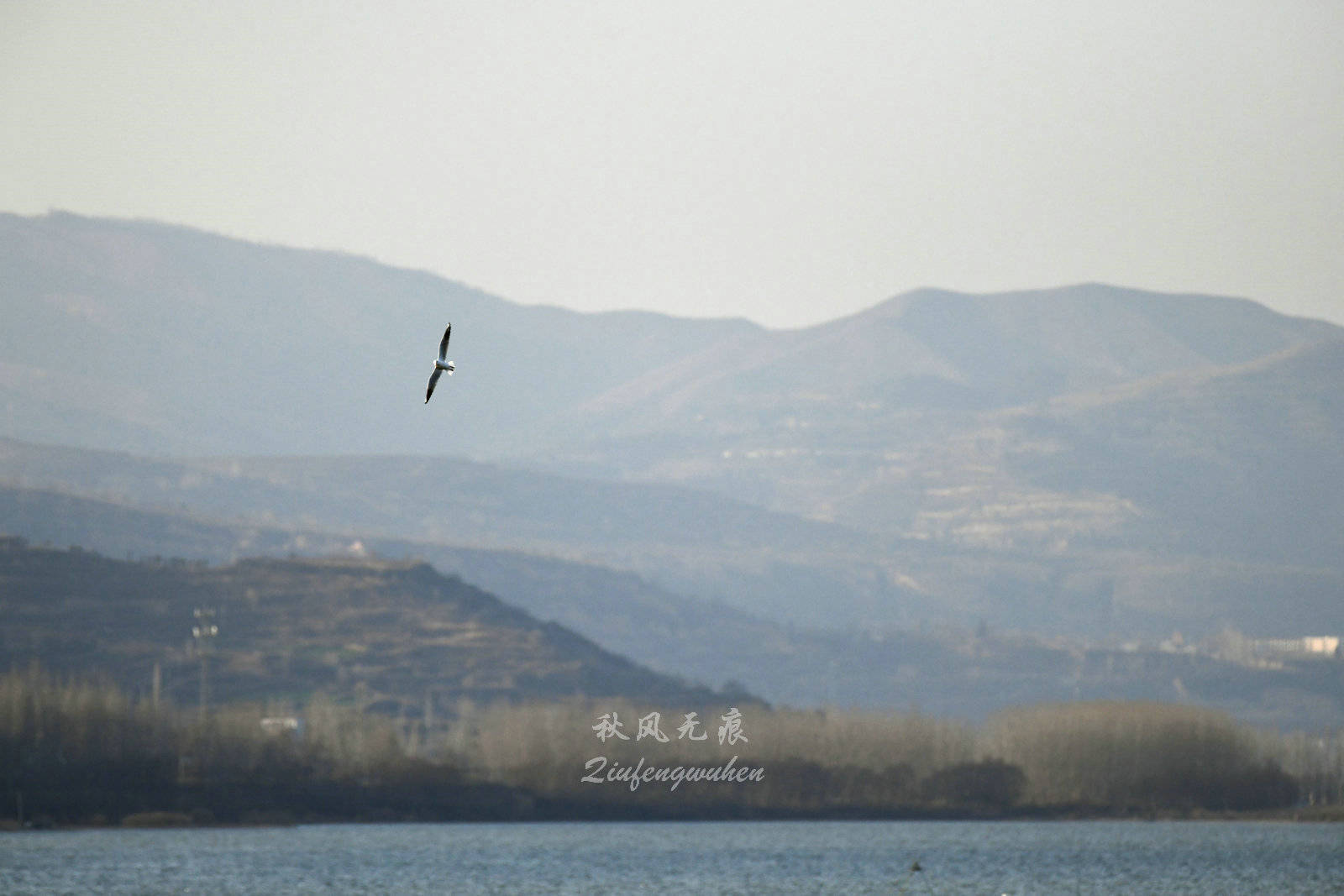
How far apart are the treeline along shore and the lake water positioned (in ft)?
12.3

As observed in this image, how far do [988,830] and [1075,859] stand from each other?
97.4ft

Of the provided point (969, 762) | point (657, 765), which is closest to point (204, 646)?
point (657, 765)

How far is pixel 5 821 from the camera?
124750 mm

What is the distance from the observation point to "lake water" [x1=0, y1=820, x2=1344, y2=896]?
90.5 metres

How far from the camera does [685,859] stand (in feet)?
364

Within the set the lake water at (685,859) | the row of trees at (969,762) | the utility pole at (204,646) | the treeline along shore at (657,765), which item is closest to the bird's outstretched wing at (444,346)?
the lake water at (685,859)

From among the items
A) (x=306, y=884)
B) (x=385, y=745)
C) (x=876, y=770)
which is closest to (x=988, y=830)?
(x=876, y=770)

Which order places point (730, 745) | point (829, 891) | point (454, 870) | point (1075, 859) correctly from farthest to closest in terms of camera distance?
point (730, 745)
point (1075, 859)
point (454, 870)
point (829, 891)

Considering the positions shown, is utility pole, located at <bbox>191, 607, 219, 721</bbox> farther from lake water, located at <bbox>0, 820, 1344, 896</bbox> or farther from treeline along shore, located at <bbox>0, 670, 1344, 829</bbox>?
lake water, located at <bbox>0, 820, 1344, 896</bbox>

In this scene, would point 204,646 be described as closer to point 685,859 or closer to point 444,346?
point 685,859

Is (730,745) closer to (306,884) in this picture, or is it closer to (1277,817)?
(1277,817)

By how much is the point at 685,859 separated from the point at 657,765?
51.8m

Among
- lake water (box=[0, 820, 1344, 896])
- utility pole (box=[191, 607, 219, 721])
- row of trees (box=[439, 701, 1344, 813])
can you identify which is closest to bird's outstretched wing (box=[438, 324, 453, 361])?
lake water (box=[0, 820, 1344, 896])

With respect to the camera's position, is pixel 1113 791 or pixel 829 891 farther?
pixel 1113 791
